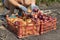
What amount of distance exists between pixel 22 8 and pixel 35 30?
1.82 feet

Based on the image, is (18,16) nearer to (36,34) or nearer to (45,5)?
(36,34)

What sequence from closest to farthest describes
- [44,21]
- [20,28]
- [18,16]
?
[20,28]
[44,21]
[18,16]

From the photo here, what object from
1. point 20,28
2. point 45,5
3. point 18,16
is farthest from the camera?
point 45,5

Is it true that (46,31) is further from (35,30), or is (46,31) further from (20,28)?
(20,28)

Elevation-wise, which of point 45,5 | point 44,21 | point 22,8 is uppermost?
point 22,8

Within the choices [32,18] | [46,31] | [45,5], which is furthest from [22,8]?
[45,5]

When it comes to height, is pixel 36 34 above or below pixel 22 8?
below

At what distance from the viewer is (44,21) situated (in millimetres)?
5270

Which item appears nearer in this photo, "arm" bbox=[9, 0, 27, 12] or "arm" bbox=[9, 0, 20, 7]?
"arm" bbox=[9, 0, 27, 12]

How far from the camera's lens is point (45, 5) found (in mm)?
7539

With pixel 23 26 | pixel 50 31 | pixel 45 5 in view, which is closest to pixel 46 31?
pixel 50 31

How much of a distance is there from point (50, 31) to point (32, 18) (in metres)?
0.52

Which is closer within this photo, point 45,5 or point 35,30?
point 35,30

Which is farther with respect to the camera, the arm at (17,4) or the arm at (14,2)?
the arm at (14,2)
